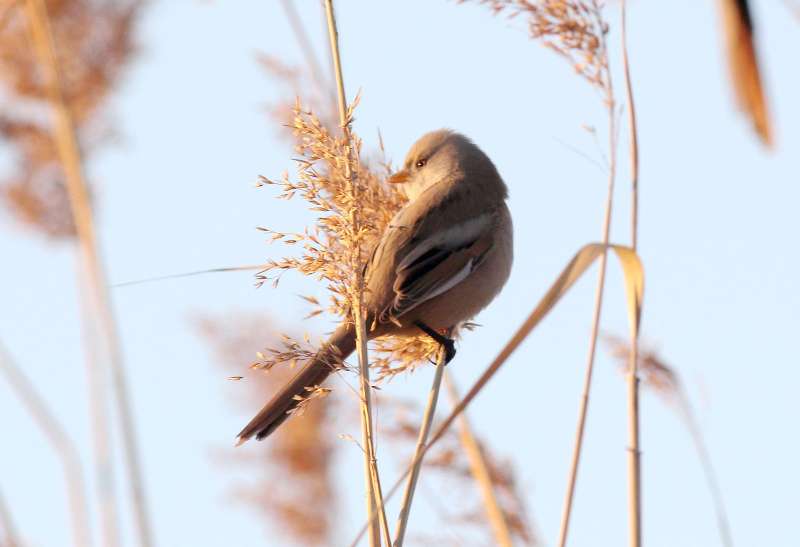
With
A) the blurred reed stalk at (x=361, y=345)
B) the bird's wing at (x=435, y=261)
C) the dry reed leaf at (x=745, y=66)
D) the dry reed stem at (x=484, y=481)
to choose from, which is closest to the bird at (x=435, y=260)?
the bird's wing at (x=435, y=261)

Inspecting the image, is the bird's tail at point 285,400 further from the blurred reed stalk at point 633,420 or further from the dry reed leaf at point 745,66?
the dry reed leaf at point 745,66

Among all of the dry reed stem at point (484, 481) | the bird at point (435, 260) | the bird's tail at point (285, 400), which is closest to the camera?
the dry reed stem at point (484, 481)

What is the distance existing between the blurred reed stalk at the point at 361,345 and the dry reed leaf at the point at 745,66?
1.05 meters

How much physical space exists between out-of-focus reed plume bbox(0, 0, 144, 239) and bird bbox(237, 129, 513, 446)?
141cm

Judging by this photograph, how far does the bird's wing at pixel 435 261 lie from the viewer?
334 centimetres

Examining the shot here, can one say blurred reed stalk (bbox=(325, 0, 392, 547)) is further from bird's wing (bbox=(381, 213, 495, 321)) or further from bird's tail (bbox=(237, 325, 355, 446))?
bird's wing (bbox=(381, 213, 495, 321))

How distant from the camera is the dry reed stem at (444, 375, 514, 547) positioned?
2.41 meters

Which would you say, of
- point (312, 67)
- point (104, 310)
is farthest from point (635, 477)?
point (312, 67)

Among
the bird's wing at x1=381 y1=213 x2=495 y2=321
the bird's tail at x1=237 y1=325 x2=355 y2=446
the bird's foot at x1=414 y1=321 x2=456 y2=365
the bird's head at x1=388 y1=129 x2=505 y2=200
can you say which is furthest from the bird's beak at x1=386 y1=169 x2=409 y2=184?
the bird's tail at x1=237 y1=325 x2=355 y2=446

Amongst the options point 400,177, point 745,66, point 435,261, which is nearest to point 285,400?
point 435,261

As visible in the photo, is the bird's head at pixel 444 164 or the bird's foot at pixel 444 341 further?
the bird's head at pixel 444 164

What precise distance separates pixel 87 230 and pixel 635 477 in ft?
3.88

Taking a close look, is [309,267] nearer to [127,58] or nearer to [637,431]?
[637,431]

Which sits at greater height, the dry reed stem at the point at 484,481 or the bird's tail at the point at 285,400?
the bird's tail at the point at 285,400
